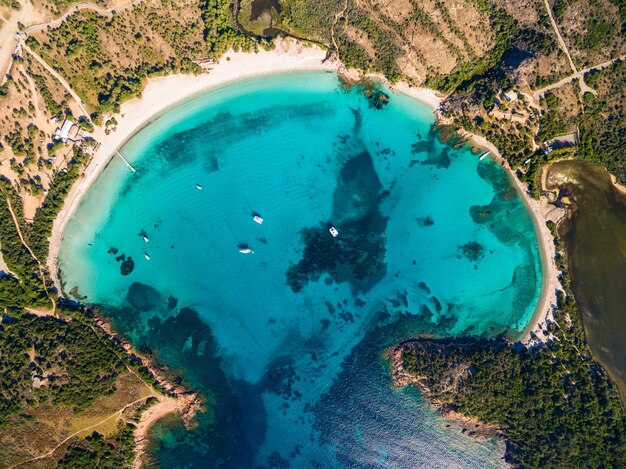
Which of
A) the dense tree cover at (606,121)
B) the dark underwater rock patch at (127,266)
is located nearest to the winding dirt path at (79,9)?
the dark underwater rock patch at (127,266)

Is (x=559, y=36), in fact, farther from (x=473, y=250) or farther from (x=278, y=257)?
(x=278, y=257)

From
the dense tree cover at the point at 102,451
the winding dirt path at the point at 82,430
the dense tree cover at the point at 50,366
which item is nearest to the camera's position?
the dense tree cover at the point at 50,366

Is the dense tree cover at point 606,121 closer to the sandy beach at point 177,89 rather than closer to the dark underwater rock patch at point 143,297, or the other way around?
the sandy beach at point 177,89

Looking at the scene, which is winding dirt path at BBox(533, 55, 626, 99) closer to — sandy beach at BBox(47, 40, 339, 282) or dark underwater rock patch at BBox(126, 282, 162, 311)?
sandy beach at BBox(47, 40, 339, 282)

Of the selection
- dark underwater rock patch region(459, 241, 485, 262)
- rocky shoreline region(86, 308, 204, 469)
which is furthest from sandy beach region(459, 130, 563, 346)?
rocky shoreline region(86, 308, 204, 469)

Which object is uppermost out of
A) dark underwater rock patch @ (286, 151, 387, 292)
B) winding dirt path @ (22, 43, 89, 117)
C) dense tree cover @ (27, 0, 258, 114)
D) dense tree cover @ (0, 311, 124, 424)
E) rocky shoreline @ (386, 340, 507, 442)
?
dense tree cover @ (27, 0, 258, 114)

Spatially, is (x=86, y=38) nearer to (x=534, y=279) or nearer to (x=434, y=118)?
(x=434, y=118)
